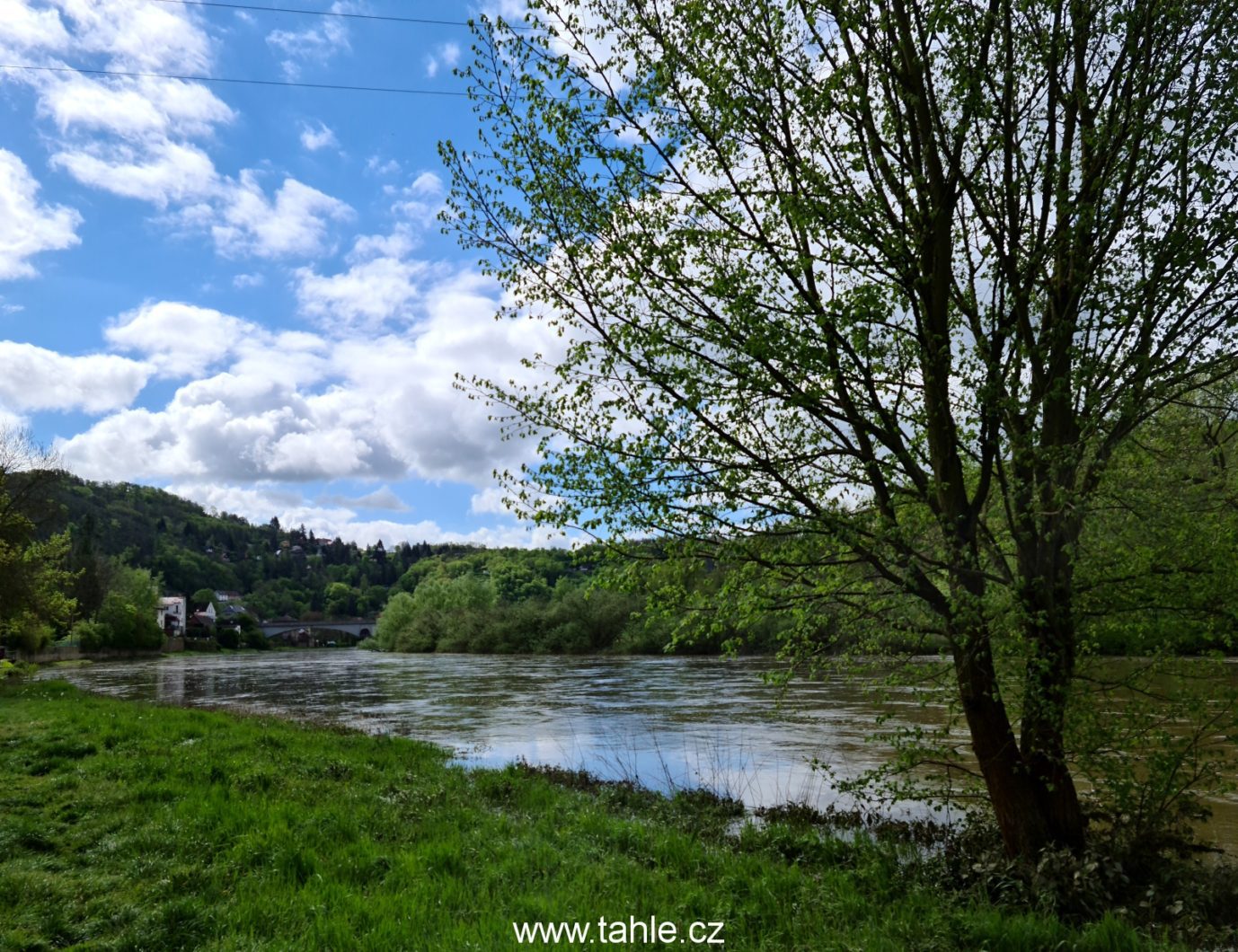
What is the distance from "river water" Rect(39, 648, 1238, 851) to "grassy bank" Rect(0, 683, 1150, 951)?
1610 mm

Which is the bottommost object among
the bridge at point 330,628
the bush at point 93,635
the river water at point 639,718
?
the bridge at point 330,628

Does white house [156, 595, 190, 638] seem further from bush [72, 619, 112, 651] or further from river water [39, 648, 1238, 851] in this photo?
river water [39, 648, 1238, 851]

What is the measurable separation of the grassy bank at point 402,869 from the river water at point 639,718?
1.61m

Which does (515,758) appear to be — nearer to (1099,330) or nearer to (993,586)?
(993,586)

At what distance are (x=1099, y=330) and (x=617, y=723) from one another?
17.1 m

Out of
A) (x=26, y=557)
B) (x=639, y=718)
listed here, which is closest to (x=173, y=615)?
(x=26, y=557)

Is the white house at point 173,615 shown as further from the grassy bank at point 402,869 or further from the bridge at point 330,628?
the grassy bank at point 402,869

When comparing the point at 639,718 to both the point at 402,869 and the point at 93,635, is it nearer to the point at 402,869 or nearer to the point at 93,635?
the point at 402,869

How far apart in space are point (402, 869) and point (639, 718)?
16.7 m

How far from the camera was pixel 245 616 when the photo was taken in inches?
5748

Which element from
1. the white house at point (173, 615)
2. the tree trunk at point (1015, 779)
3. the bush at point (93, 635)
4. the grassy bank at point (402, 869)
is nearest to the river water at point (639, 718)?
the tree trunk at point (1015, 779)

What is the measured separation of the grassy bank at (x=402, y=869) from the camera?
17.8 feet

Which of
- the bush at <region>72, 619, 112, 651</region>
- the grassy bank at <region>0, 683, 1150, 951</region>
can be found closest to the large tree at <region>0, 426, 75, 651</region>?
the grassy bank at <region>0, 683, 1150, 951</region>

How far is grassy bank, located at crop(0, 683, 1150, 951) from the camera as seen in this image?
5.42m
